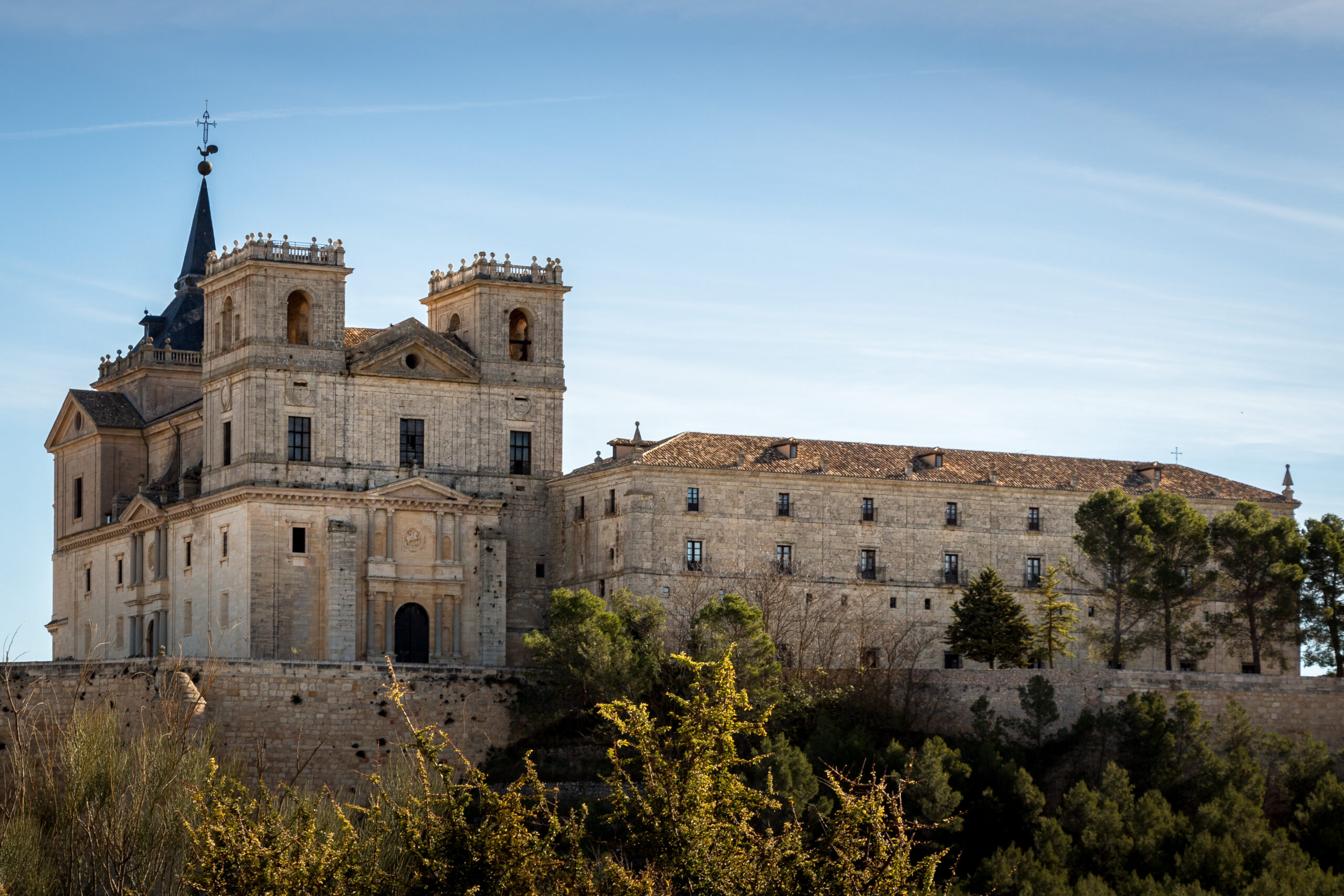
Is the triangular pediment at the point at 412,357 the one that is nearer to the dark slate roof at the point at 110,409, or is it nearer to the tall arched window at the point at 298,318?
the tall arched window at the point at 298,318

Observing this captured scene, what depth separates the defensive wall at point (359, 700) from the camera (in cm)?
5372

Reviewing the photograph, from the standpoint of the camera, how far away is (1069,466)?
70625 millimetres

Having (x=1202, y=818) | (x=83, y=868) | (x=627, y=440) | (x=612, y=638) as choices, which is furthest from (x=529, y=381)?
(x=83, y=868)

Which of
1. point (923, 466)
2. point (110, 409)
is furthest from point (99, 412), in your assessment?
point (923, 466)

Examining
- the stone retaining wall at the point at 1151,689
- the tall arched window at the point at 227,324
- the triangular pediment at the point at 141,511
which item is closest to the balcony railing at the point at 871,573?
the stone retaining wall at the point at 1151,689

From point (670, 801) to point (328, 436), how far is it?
36.6 meters

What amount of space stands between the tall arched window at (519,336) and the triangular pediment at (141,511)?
10749 mm

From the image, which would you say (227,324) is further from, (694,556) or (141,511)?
(694,556)

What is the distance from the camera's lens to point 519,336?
66.9 metres

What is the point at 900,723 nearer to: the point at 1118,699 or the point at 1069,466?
the point at 1118,699

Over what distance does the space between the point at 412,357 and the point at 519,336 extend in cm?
367

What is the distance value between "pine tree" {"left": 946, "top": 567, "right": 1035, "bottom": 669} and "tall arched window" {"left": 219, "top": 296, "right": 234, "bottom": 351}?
21.0 m

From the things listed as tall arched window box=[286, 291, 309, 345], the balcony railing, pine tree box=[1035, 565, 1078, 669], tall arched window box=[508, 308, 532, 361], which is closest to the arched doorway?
tall arched window box=[286, 291, 309, 345]

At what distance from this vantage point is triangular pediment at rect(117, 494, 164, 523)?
66500mm
